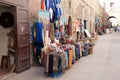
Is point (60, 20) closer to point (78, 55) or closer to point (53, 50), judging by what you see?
point (78, 55)

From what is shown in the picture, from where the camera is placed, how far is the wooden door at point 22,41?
10.1 meters

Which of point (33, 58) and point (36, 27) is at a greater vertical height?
point (36, 27)

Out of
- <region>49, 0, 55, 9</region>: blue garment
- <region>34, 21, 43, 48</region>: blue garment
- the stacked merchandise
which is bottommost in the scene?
the stacked merchandise

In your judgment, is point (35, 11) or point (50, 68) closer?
point (50, 68)

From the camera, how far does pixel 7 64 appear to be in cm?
1078

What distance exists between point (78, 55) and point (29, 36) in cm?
346

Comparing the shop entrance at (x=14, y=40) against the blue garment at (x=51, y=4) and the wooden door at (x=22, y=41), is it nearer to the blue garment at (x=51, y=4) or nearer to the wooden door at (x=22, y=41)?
the wooden door at (x=22, y=41)

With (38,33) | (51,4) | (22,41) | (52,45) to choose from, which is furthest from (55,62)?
(51,4)

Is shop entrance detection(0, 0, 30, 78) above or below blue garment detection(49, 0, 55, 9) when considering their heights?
below

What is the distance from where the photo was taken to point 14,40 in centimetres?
1015

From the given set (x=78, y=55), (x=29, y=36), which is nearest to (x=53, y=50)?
(x=29, y=36)

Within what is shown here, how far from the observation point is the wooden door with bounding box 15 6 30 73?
10.1 m

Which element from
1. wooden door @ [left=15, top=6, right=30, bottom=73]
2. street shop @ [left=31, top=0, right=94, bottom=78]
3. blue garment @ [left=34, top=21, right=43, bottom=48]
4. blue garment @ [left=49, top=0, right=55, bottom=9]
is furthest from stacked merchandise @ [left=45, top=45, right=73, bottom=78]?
blue garment @ [left=49, top=0, right=55, bottom=9]

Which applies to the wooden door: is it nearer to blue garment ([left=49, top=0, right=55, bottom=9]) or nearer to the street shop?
the street shop
